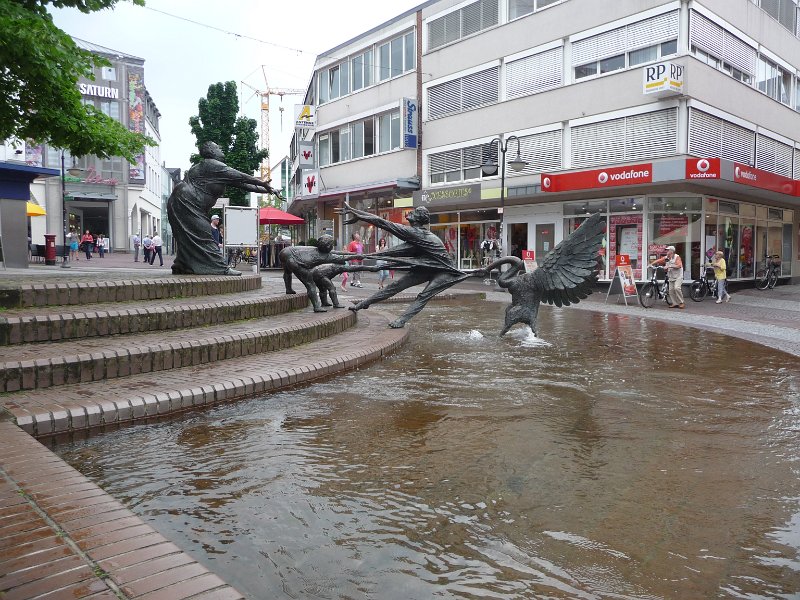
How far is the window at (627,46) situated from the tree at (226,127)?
1995 centimetres

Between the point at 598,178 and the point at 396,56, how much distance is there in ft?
48.5

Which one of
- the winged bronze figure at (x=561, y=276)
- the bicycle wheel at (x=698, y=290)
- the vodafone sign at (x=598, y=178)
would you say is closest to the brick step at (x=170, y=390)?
the winged bronze figure at (x=561, y=276)

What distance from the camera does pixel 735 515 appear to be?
3.22 metres

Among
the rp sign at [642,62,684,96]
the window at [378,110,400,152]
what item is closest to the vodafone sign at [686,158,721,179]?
the rp sign at [642,62,684,96]

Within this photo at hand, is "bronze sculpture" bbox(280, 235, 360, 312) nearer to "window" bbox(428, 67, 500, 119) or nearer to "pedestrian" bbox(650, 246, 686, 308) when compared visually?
"pedestrian" bbox(650, 246, 686, 308)

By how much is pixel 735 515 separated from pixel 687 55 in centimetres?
1956

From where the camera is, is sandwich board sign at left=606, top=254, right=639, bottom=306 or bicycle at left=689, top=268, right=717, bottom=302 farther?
bicycle at left=689, top=268, right=717, bottom=302

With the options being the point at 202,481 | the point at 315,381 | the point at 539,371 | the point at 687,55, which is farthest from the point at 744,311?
the point at 202,481

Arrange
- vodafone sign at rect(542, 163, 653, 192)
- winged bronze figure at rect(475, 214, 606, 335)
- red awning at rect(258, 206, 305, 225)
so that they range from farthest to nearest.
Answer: red awning at rect(258, 206, 305, 225) < vodafone sign at rect(542, 163, 653, 192) < winged bronze figure at rect(475, 214, 606, 335)

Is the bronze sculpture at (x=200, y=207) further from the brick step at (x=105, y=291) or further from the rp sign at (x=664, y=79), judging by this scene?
the rp sign at (x=664, y=79)

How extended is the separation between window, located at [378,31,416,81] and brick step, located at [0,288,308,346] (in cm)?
2436

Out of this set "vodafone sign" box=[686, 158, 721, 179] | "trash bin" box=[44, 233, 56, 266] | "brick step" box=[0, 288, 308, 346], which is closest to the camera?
"brick step" box=[0, 288, 308, 346]

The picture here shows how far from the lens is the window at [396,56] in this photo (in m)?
30.3

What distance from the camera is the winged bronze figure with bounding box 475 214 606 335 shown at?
9.20m
